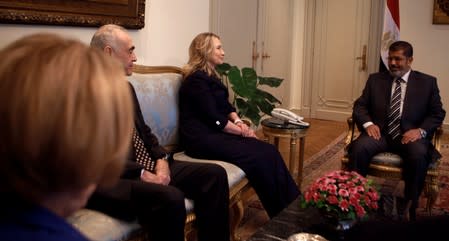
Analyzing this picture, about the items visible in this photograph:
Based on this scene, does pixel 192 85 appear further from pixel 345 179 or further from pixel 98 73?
pixel 98 73

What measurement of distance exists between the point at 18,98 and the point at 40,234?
0.58 ft

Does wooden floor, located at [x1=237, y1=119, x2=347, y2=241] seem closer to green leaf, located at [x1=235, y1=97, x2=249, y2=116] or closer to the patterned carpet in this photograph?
the patterned carpet

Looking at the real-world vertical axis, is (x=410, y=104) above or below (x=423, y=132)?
above

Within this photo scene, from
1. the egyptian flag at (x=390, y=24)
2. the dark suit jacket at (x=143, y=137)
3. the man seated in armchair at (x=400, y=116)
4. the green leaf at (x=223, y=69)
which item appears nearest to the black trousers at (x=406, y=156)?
the man seated in armchair at (x=400, y=116)

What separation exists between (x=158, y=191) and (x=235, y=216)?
0.84 m

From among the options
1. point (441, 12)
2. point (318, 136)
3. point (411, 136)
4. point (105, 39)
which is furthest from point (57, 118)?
point (441, 12)

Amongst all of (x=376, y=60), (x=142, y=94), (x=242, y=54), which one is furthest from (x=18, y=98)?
(x=376, y=60)

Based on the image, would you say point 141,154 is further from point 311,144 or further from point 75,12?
point 311,144

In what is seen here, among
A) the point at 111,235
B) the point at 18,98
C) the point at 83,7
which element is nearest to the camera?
the point at 18,98

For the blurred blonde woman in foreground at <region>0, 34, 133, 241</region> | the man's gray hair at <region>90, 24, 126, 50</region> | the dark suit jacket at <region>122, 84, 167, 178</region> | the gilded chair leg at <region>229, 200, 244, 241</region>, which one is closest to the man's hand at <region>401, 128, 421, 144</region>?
the gilded chair leg at <region>229, 200, 244, 241</region>

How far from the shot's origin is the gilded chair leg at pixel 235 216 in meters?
2.64

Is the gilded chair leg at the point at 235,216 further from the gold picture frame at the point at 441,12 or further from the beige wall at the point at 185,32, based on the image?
the gold picture frame at the point at 441,12

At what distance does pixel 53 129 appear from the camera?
1.88ft

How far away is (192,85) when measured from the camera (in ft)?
9.41
